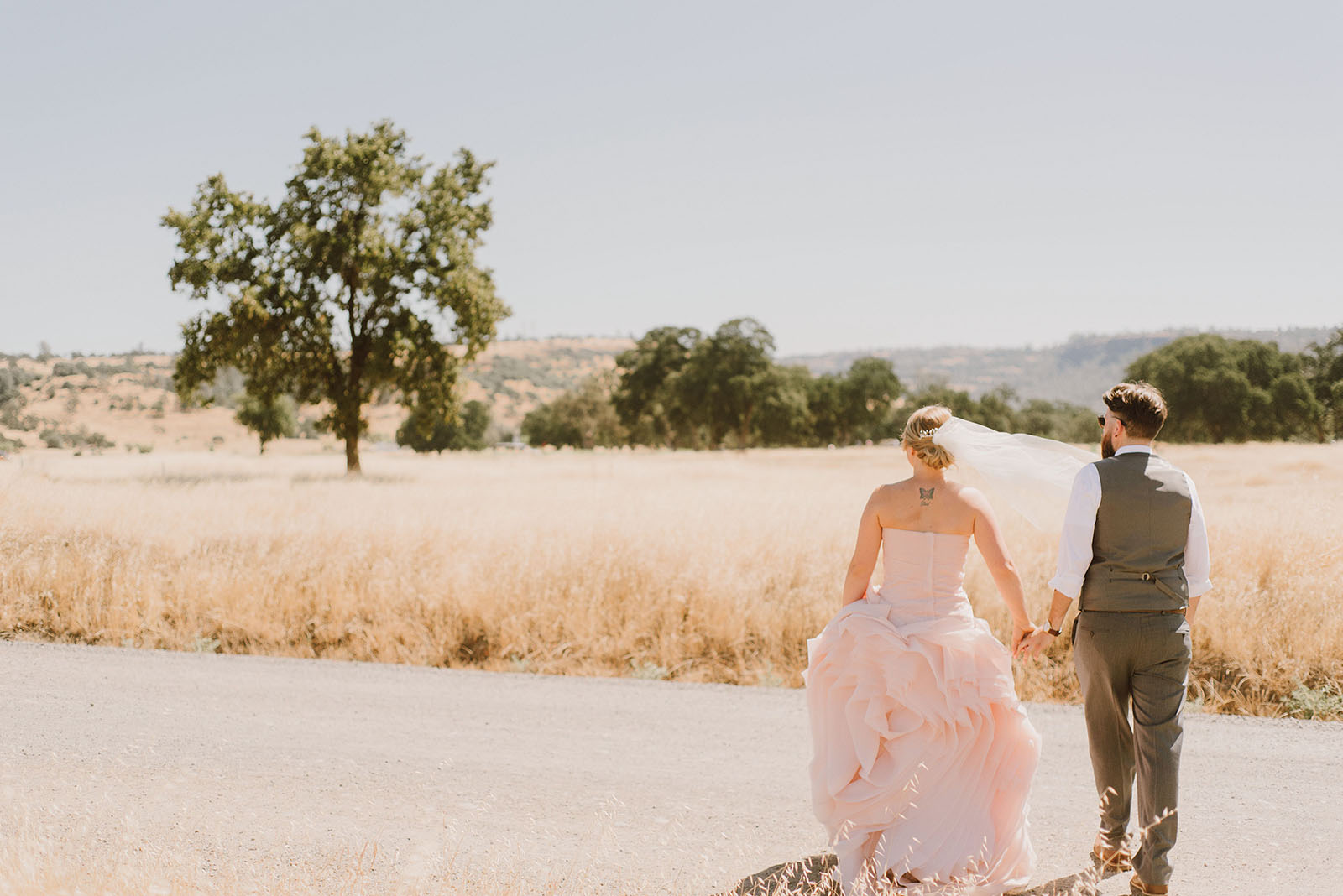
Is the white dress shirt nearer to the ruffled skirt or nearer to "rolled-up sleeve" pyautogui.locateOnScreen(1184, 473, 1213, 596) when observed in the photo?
"rolled-up sleeve" pyautogui.locateOnScreen(1184, 473, 1213, 596)

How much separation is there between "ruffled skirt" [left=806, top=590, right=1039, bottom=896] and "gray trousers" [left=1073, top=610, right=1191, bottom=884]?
16.6 inches

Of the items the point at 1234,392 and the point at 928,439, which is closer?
the point at 928,439

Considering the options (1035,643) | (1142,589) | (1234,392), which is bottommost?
(1035,643)

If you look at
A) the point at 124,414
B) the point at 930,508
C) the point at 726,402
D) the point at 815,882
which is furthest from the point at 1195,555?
the point at 124,414

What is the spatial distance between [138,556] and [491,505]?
21.2 feet

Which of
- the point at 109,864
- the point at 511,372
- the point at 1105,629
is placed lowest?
the point at 109,864

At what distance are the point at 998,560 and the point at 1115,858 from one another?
1.57m

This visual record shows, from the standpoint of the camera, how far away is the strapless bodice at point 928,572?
412 centimetres

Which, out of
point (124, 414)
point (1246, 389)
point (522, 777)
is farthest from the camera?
point (124, 414)

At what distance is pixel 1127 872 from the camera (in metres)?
4.19

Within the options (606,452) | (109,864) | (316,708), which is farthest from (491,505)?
(606,452)

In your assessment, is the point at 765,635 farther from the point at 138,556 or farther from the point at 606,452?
the point at 606,452

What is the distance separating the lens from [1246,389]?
74500 millimetres

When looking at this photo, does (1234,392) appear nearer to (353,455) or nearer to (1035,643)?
(353,455)
